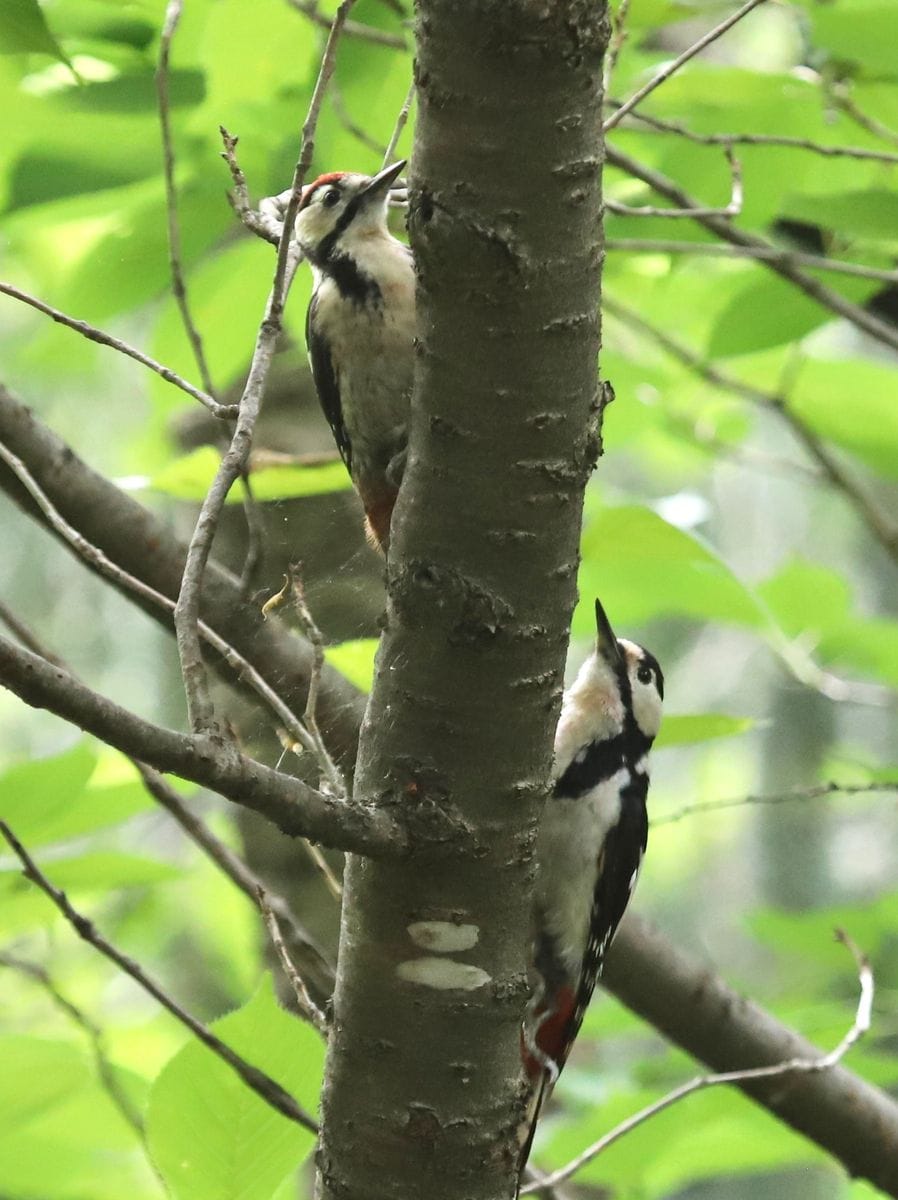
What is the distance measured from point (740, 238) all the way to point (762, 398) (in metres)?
0.55

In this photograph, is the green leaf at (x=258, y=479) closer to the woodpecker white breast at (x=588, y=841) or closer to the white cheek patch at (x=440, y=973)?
the woodpecker white breast at (x=588, y=841)

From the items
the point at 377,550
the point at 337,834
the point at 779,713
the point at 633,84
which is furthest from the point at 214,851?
the point at 779,713

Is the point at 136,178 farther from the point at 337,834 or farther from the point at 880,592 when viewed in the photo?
the point at 880,592

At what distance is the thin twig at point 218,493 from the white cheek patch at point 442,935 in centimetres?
33

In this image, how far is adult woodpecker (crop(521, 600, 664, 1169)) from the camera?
239cm

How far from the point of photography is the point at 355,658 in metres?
1.81

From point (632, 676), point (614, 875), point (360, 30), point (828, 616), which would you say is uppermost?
point (360, 30)

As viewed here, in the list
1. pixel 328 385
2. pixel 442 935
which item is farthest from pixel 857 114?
pixel 442 935

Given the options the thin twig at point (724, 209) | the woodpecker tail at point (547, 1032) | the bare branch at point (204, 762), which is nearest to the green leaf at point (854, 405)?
the thin twig at point (724, 209)

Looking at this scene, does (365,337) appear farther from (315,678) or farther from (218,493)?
(218,493)

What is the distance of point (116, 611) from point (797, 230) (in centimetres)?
626

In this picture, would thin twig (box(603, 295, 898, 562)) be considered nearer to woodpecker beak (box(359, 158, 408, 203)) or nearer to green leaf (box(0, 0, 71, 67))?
woodpecker beak (box(359, 158, 408, 203))

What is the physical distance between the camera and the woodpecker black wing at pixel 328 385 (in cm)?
189

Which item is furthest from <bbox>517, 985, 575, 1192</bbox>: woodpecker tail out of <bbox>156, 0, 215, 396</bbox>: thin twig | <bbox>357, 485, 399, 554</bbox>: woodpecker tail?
<bbox>156, 0, 215, 396</bbox>: thin twig
